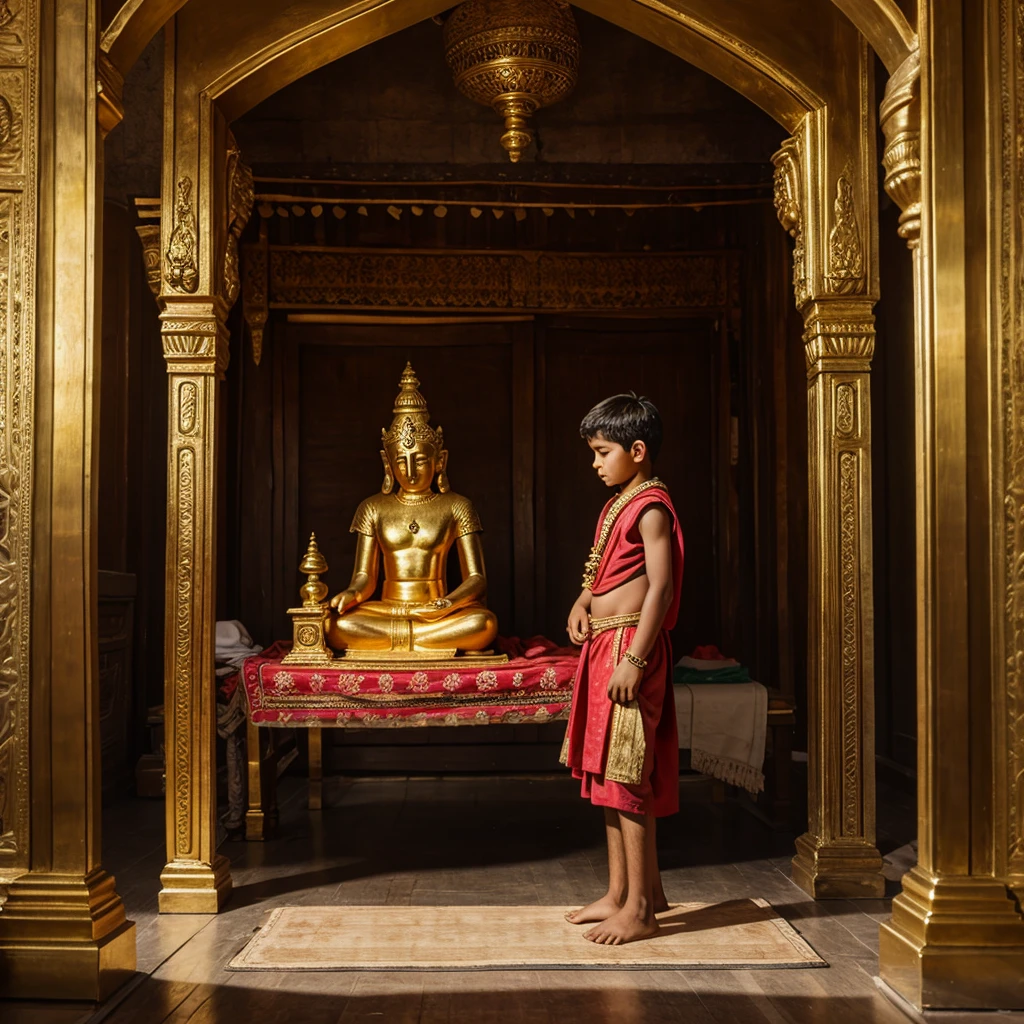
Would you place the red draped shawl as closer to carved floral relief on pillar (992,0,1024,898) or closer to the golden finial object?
carved floral relief on pillar (992,0,1024,898)

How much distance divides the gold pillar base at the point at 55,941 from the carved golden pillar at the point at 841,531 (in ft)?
8.08

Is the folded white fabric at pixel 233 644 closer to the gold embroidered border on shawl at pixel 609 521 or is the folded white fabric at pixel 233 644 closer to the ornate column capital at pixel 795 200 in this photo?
the gold embroidered border on shawl at pixel 609 521

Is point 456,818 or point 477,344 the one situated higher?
point 477,344

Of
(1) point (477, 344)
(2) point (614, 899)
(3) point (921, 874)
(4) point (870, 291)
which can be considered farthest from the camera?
(1) point (477, 344)

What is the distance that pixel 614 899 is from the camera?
384 centimetres

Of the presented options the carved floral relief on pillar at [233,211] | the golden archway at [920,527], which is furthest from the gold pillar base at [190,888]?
the carved floral relief on pillar at [233,211]

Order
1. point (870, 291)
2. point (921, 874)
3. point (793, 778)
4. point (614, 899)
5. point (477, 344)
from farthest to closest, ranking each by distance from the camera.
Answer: point (477, 344) → point (793, 778) → point (870, 291) → point (614, 899) → point (921, 874)

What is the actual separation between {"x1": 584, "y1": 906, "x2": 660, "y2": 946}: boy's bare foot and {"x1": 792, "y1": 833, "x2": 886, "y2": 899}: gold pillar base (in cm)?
83

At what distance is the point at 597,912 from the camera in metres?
3.86

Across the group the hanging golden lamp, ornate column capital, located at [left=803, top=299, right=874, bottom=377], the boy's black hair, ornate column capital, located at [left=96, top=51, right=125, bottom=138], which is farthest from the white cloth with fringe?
ornate column capital, located at [left=96, top=51, right=125, bottom=138]

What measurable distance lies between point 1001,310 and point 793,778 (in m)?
3.81

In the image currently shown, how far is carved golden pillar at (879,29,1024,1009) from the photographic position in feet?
10.3

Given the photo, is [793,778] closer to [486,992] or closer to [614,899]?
[614,899]

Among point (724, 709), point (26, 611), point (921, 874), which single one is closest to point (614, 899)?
point (921, 874)
